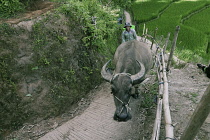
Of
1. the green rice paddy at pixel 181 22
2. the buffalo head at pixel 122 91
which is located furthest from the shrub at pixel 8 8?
the green rice paddy at pixel 181 22

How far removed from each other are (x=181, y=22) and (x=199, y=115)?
1212cm

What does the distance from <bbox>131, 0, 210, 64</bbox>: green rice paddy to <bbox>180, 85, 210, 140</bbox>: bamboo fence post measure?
641cm

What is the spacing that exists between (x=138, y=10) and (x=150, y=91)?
435 inches

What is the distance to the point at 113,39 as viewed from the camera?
7594mm

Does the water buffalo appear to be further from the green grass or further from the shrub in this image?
the green grass

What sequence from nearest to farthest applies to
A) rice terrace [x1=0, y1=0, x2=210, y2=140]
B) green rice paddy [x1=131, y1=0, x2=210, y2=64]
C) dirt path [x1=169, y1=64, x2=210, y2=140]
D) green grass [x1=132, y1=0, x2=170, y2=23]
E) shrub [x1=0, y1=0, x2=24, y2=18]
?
dirt path [x1=169, y1=64, x2=210, y2=140] → rice terrace [x1=0, y1=0, x2=210, y2=140] → shrub [x1=0, y1=0, x2=24, y2=18] → green rice paddy [x1=131, y1=0, x2=210, y2=64] → green grass [x1=132, y1=0, x2=170, y2=23]

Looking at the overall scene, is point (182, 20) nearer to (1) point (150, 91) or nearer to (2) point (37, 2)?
(1) point (150, 91)

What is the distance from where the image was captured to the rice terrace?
359cm

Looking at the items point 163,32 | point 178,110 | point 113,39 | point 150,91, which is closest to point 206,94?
point 178,110

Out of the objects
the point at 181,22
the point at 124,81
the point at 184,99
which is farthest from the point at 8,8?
the point at 181,22

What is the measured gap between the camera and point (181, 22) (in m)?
12.1

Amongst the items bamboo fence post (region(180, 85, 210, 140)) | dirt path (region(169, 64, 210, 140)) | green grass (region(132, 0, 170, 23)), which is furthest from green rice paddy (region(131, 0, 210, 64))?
bamboo fence post (region(180, 85, 210, 140))

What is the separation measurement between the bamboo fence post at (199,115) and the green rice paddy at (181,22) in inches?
252

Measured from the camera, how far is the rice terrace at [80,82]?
11.8 ft
